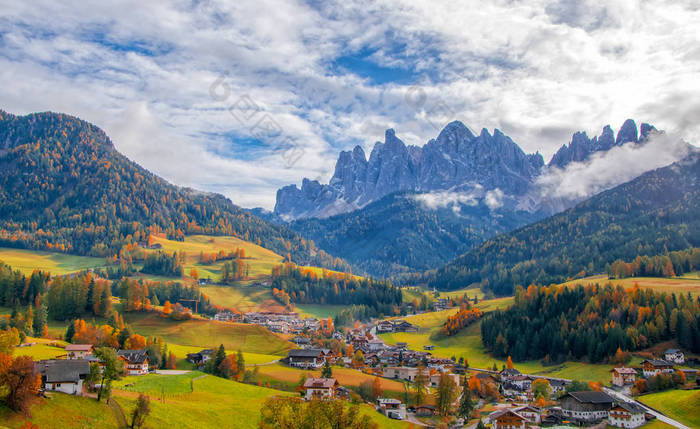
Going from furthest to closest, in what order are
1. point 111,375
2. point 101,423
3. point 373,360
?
1. point 373,360
2. point 111,375
3. point 101,423

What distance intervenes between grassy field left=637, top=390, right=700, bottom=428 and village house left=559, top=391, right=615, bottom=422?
761 centimetres

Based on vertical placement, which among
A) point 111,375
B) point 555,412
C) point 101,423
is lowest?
point 555,412

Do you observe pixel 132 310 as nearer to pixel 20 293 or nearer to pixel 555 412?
pixel 20 293

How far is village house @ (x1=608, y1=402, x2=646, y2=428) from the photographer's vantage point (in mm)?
71750

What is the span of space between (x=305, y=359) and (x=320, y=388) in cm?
2790

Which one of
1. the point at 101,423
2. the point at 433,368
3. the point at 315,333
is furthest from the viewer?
the point at 315,333

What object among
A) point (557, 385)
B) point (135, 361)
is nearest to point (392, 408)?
point (557, 385)

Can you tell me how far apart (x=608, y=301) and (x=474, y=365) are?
3890cm

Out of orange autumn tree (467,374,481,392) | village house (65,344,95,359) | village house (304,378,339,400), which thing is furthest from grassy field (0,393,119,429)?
orange autumn tree (467,374,481,392)

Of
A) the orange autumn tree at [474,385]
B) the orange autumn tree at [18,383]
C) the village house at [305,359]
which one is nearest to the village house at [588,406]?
the orange autumn tree at [474,385]

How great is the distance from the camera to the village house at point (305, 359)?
107 m

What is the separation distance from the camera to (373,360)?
397 ft

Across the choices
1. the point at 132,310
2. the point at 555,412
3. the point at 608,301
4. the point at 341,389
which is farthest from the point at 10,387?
the point at 608,301

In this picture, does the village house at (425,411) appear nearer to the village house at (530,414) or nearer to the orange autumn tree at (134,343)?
the village house at (530,414)
